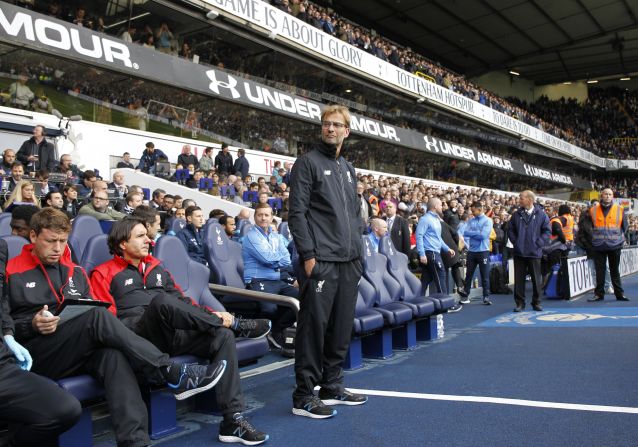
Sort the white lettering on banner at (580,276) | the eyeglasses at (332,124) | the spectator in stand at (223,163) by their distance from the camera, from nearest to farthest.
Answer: the eyeglasses at (332,124)
the white lettering on banner at (580,276)
the spectator in stand at (223,163)

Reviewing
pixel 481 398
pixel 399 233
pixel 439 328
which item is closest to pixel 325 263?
pixel 481 398

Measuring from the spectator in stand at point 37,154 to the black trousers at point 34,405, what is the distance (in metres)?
7.90

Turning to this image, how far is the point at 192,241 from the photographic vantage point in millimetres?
6586

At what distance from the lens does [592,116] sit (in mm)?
44500

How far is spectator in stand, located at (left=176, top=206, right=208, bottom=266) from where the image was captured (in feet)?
21.4

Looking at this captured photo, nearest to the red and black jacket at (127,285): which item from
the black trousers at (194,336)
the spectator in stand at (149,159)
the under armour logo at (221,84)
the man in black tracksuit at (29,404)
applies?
the black trousers at (194,336)

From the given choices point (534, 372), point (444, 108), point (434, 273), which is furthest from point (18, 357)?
point (444, 108)

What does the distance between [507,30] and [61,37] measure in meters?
25.1

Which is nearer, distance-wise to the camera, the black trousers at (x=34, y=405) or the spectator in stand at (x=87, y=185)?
the black trousers at (x=34, y=405)

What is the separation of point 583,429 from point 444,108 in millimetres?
24595

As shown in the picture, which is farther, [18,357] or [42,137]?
[42,137]

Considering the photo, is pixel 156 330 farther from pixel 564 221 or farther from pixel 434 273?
pixel 564 221

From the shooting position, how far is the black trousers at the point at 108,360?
104 inches

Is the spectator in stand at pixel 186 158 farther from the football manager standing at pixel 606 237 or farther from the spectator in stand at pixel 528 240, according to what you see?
the football manager standing at pixel 606 237
